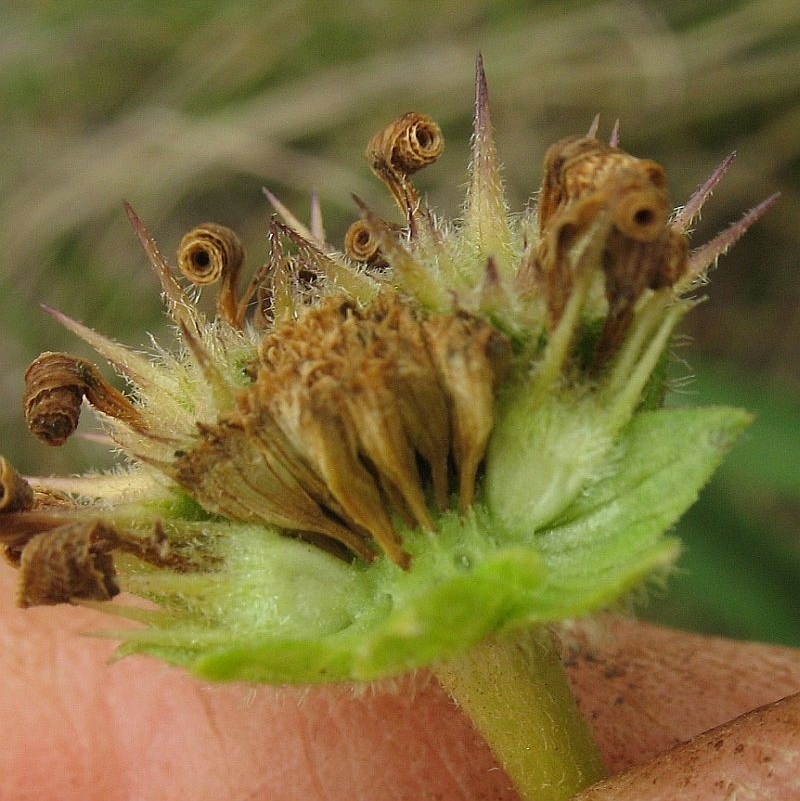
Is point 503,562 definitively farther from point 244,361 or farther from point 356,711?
point 356,711

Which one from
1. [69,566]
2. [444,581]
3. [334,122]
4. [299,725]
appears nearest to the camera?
[444,581]

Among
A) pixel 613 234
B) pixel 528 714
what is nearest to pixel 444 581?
pixel 528 714

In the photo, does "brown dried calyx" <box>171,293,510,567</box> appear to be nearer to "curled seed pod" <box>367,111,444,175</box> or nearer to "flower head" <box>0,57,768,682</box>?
"flower head" <box>0,57,768,682</box>

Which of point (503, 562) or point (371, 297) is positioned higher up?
point (371, 297)

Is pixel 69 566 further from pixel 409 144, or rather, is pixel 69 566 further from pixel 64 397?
pixel 409 144

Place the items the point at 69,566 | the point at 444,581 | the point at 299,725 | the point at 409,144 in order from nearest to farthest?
the point at 444,581 < the point at 69,566 < the point at 409,144 < the point at 299,725

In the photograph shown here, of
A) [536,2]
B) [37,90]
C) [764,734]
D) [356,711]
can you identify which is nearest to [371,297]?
[764,734]
